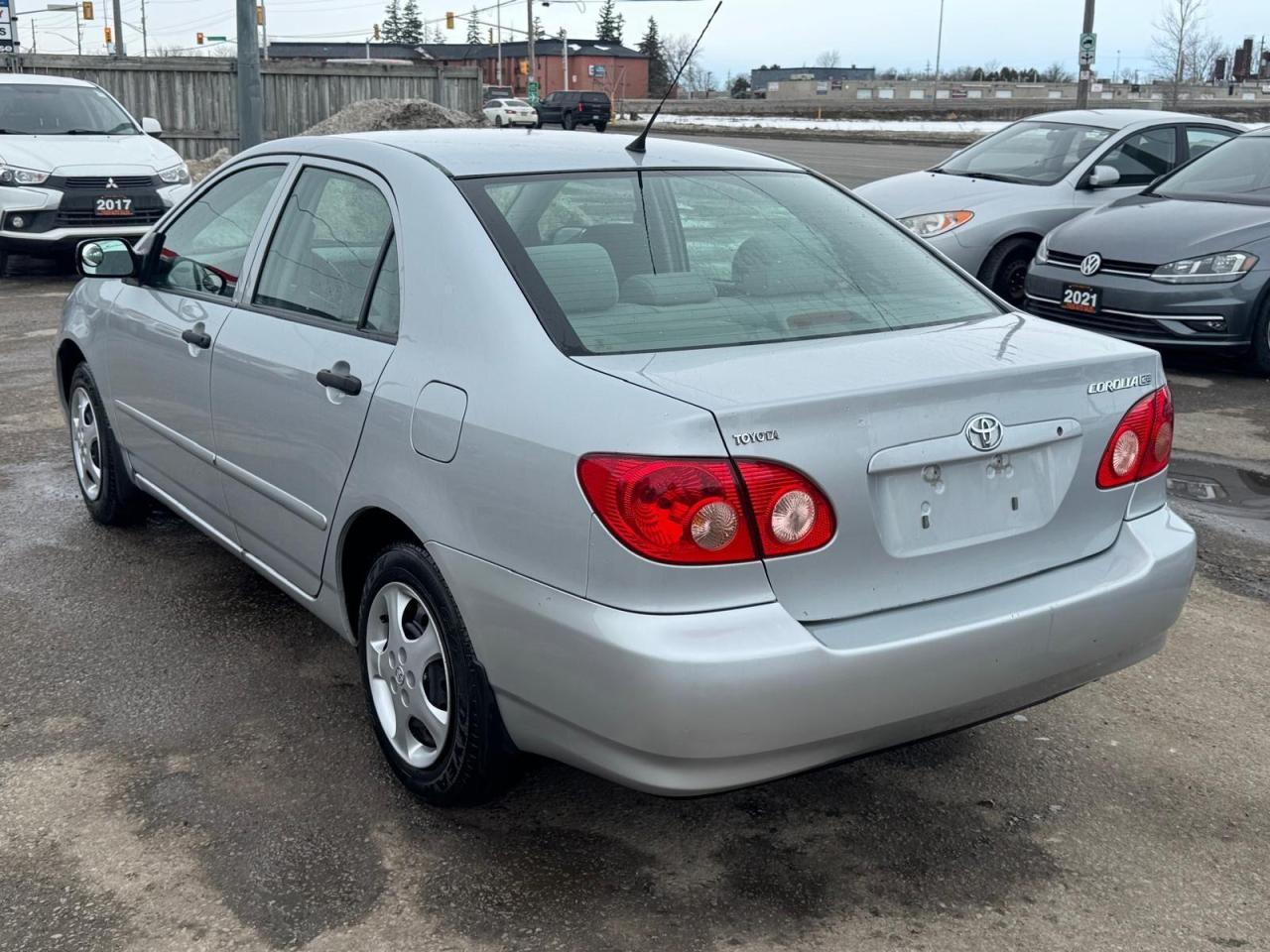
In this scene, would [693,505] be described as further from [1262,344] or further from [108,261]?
[1262,344]

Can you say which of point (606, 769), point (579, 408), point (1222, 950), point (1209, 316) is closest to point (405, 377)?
point (579, 408)

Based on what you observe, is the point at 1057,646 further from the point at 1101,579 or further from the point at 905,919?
the point at 905,919

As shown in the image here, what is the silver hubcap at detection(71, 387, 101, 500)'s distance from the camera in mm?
5465

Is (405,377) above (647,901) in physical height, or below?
above

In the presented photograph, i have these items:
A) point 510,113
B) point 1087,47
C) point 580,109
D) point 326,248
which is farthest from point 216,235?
point 510,113

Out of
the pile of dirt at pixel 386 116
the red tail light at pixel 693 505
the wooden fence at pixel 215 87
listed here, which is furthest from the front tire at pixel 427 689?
the wooden fence at pixel 215 87

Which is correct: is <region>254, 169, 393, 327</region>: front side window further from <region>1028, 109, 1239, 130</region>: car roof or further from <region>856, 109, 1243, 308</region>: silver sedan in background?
<region>1028, 109, 1239, 130</region>: car roof

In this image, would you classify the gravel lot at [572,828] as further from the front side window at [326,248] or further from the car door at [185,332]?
the front side window at [326,248]

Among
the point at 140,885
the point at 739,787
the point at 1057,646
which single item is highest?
the point at 1057,646

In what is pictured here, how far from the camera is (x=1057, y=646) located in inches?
117

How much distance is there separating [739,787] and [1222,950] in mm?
1034

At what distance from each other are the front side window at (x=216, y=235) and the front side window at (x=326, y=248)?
0.71 ft

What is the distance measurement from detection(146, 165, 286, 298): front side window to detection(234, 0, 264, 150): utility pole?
7850 mm

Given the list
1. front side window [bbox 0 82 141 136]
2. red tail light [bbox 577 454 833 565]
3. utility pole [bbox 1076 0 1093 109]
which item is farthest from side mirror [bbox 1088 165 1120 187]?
utility pole [bbox 1076 0 1093 109]
